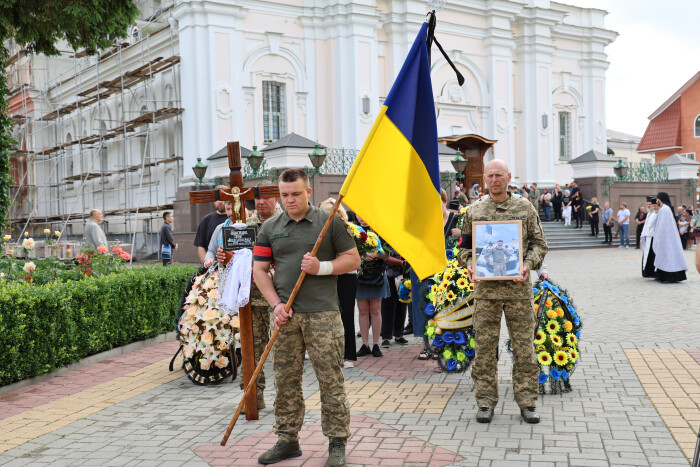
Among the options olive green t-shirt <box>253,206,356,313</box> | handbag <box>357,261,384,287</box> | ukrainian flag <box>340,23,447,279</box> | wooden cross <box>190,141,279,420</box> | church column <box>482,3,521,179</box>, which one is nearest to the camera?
olive green t-shirt <box>253,206,356,313</box>

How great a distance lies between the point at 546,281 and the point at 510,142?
27445 mm

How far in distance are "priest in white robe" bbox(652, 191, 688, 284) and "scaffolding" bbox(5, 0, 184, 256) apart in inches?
634

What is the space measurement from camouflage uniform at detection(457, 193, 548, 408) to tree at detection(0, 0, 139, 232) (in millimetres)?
9384

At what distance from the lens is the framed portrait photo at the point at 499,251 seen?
5.70 metres

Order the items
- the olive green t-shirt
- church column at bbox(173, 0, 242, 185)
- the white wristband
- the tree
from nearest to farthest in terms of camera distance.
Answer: the white wristband → the olive green t-shirt → the tree → church column at bbox(173, 0, 242, 185)

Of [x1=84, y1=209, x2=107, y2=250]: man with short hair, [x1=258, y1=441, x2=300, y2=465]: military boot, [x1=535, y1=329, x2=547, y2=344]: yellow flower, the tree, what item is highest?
the tree

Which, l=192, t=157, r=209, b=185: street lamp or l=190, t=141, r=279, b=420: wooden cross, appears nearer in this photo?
l=190, t=141, r=279, b=420: wooden cross

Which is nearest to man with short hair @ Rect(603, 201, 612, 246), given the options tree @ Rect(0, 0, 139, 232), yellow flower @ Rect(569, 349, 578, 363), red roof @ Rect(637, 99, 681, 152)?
tree @ Rect(0, 0, 139, 232)

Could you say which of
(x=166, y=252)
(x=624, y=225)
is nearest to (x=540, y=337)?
(x=166, y=252)

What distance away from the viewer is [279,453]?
4.91 metres

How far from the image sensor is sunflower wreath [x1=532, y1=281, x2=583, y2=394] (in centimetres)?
647

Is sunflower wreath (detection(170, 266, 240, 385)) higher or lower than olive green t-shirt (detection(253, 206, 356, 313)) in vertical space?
lower

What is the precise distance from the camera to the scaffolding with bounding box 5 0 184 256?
1082 inches

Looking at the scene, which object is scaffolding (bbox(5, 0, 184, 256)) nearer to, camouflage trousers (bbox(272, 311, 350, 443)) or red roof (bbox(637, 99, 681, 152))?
camouflage trousers (bbox(272, 311, 350, 443))
